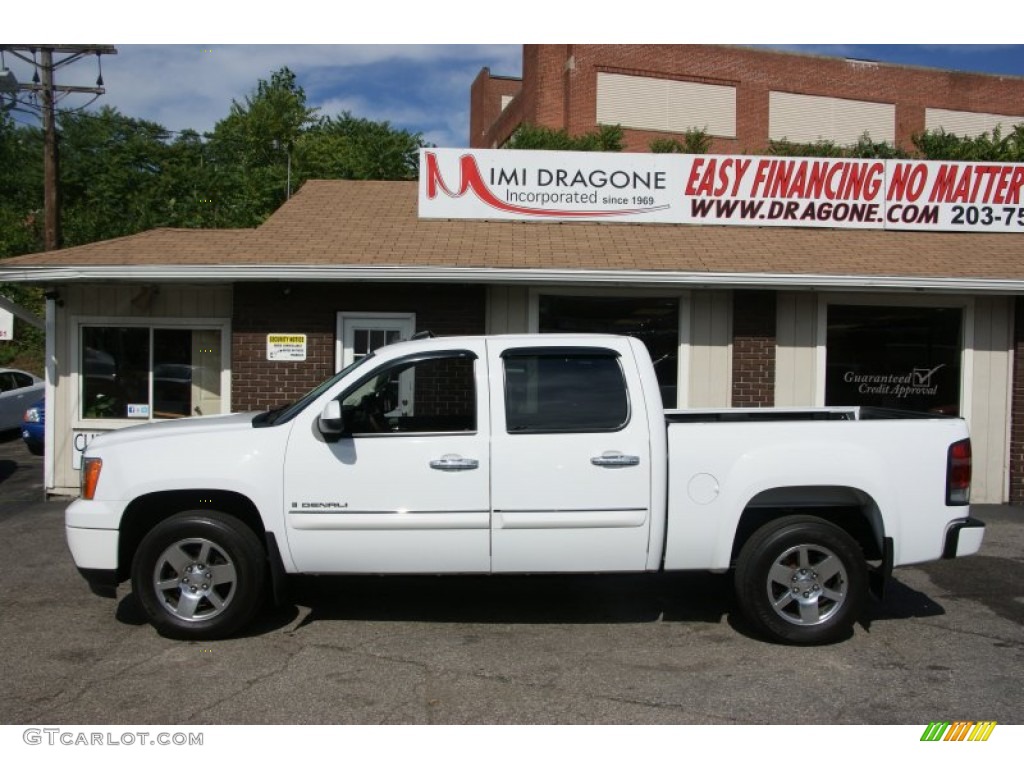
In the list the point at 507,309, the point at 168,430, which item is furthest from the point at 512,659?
the point at 507,309

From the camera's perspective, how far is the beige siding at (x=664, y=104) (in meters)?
31.4

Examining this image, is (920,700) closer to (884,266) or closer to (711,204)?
(884,266)

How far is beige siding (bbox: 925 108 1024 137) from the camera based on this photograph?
36562mm

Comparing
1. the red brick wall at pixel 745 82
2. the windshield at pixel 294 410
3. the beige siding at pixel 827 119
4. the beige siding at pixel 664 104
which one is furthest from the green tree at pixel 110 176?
the windshield at pixel 294 410

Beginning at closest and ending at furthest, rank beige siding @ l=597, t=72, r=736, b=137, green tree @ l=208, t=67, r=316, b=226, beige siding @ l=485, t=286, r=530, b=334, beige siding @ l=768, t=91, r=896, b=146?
beige siding @ l=485, t=286, r=530, b=334, green tree @ l=208, t=67, r=316, b=226, beige siding @ l=597, t=72, r=736, b=137, beige siding @ l=768, t=91, r=896, b=146

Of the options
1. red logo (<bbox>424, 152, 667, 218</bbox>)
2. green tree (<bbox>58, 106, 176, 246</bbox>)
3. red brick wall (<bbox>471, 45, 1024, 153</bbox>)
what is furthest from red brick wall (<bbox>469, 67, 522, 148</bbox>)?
red logo (<bbox>424, 152, 667, 218</bbox>)

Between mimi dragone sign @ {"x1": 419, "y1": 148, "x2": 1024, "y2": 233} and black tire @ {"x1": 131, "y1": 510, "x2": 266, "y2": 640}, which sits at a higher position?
mimi dragone sign @ {"x1": 419, "y1": 148, "x2": 1024, "y2": 233}

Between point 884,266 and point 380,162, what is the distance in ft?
71.0

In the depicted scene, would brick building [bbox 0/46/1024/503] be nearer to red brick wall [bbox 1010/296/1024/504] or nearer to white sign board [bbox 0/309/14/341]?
red brick wall [bbox 1010/296/1024/504]

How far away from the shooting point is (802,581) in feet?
Result: 18.6

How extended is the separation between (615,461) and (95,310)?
8.08 metres

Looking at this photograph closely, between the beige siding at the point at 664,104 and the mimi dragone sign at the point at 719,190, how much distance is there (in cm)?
1920

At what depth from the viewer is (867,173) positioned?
483 inches

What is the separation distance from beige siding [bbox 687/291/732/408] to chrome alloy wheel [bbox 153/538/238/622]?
642 centimetres
